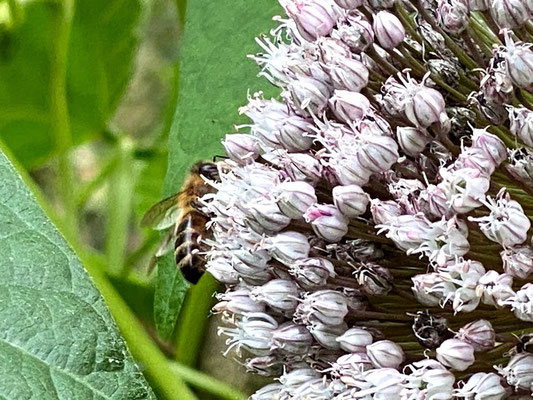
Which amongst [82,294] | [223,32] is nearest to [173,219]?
[223,32]

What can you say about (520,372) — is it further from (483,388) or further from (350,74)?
(350,74)

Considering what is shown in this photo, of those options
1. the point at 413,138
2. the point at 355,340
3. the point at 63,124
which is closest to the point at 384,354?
the point at 355,340

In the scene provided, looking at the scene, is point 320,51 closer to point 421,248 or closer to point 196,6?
point 421,248

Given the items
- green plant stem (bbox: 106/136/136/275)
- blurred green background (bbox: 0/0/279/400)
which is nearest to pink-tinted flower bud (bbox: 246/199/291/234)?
blurred green background (bbox: 0/0/279/400)

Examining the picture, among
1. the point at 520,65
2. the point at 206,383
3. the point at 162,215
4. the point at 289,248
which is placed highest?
the point at 520,65

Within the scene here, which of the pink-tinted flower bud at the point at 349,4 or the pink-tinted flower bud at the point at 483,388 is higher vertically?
the pink-tinted flower bud at the point at 349,4

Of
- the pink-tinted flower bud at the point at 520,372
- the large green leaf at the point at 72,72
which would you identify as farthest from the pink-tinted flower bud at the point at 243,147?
the large green leaf at the point at 72,72

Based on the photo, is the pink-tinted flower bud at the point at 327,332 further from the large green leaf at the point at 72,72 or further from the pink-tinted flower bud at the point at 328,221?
the large green leaf at the point at 72,72
